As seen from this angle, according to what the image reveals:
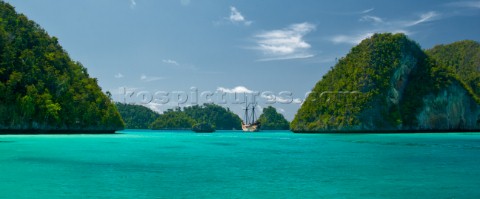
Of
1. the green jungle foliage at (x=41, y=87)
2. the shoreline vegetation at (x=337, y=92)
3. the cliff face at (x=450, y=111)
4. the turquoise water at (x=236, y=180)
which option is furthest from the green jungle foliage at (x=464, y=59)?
the turquoise water at (x=236, y=180)

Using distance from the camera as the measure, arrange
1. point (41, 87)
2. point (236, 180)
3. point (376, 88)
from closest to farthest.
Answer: point (236, 180) < point (41, 87) < point (376, 88)

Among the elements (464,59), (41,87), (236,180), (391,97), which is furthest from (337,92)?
(236,180)

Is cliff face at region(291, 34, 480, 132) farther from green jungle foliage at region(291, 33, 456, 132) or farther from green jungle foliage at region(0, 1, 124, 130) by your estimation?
green jungle foliage at region(0, 1, 124, 130)

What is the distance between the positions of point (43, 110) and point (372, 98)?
3209 inches

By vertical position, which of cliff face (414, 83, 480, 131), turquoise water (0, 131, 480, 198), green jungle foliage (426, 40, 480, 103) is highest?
green jungle foliage (426, 40, 480, 103)

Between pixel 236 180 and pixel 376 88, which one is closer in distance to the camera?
pixel 236 180

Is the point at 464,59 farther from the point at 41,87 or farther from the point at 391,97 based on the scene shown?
the point at 41,87

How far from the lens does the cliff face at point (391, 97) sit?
114 metres

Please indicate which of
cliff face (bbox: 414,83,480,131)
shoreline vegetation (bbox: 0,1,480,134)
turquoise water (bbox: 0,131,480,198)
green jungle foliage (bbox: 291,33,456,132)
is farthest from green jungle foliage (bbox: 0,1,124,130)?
cliff face (bbox: 414,83,480,131)

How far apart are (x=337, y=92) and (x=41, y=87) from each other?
8024 centimetres

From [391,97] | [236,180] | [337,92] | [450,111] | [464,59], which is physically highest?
[464,59]

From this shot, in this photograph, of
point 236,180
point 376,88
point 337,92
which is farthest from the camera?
point 337,92

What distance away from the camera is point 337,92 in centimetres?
12350

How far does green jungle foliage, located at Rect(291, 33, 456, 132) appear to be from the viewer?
114m
